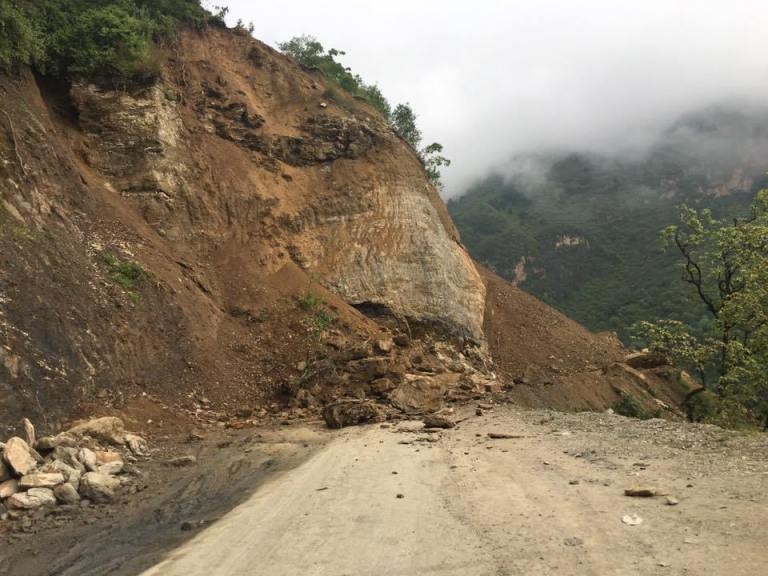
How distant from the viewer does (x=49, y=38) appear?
1883cm

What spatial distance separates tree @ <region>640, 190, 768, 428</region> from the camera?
14.2m

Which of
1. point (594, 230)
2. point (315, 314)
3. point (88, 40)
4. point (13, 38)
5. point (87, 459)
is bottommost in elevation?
point (87, 459)

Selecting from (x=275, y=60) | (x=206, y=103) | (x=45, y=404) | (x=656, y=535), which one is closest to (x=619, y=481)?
(x=656, y=535)

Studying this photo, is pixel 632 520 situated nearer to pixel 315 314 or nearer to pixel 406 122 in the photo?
pixel 315 314

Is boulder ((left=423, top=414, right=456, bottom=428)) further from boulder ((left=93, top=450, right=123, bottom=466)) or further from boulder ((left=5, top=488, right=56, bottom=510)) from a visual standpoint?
boulder ((left=5, top=488, right=56, bottom=510))

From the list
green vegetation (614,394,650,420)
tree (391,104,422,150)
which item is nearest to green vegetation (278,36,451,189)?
tree (391,104,422,150)

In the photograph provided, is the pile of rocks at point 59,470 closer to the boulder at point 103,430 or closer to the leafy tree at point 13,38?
the boulder at point 103,430

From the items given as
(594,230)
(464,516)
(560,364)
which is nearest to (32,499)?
(464,516)

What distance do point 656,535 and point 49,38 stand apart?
74.4 feet

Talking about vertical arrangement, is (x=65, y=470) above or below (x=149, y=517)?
above

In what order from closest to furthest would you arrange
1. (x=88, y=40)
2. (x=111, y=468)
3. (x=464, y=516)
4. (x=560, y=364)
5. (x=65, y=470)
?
1. (x=464, y=516)
2. (x=65, y=470)
3. (x=111, y=468)
4. (x=88, y=40)
5. (x=560, y=364)

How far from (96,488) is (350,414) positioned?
660 cm

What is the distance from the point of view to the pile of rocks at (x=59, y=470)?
705 cm

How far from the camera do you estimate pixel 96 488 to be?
7543mm
